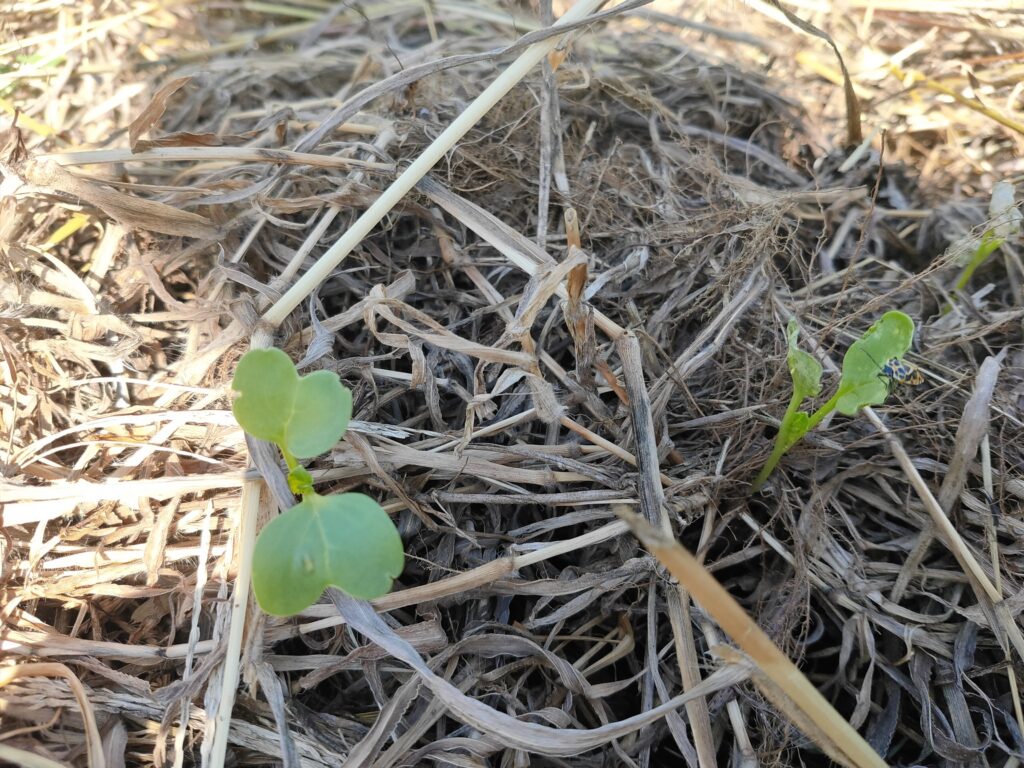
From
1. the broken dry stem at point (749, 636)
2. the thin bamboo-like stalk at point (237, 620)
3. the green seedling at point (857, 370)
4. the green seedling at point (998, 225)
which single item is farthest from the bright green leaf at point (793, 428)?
the thin bamboo-like stalk at point (237, 620)

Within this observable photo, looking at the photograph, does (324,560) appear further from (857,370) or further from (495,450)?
(857,370)

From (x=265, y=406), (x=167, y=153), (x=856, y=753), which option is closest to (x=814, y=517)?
(x=856, y=753)

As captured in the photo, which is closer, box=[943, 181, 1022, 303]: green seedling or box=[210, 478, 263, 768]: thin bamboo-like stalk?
box=[210, 478, 263, 768]: thin bamboo-like stalk

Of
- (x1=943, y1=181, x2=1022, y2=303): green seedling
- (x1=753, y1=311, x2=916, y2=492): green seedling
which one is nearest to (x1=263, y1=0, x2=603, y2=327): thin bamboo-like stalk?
(x1=753, y1=311, x2=916, y2=492): green seedling

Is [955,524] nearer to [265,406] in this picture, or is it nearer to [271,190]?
[265,406]

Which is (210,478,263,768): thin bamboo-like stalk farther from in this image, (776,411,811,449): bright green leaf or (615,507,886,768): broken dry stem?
(776,411,811,449): bright green leaf

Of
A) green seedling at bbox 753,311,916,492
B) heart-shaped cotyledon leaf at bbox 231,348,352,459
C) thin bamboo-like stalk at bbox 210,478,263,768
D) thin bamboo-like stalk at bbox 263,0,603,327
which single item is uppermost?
thin bamboo-like stalk at bbox 263,0,603,327
